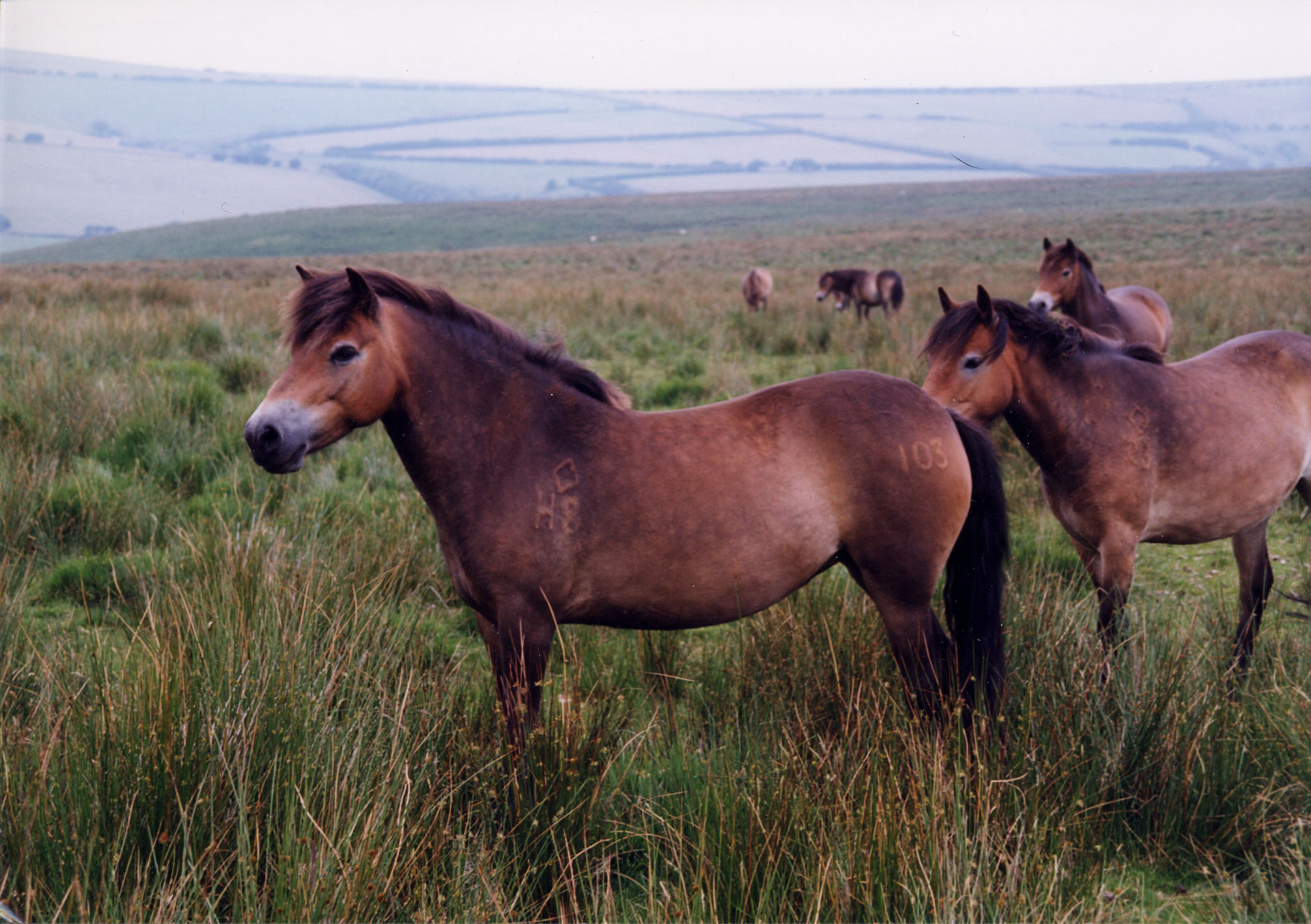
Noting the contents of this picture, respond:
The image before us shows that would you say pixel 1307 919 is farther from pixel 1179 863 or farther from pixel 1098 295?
pixel 1098 295

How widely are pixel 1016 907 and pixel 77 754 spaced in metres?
2.52

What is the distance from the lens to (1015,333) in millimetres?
3938

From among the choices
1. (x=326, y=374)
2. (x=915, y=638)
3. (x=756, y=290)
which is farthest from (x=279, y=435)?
(x=756, y=290)

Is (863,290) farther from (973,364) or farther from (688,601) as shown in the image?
(688,601)

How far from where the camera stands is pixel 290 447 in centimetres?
268

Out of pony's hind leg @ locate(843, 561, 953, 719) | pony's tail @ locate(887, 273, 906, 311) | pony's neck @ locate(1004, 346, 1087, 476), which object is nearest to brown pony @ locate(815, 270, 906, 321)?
pony's tail @ locate(887, 273, 906, 311)

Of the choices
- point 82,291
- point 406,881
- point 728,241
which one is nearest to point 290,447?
point 406,881

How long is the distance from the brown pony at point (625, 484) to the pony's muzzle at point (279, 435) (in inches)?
4.9

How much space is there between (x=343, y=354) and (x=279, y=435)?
0.33m

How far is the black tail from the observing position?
338 cm

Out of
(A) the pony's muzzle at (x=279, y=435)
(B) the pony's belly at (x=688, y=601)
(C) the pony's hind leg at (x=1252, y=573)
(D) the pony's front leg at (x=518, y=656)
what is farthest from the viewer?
(C) the pony's hind leg at (x=1252, y=573)

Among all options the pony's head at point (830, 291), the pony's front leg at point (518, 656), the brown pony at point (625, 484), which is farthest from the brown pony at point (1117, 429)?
the pony's head at point (830, 291)

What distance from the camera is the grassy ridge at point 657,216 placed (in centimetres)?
7550

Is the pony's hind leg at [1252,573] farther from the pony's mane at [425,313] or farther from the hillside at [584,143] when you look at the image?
the hillside at [584,143]
